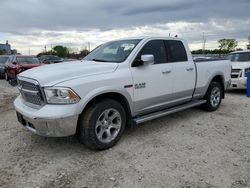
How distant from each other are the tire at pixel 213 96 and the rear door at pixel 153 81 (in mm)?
1702

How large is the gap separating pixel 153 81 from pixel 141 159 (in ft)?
5.15

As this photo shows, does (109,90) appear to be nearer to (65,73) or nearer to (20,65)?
(65,73)

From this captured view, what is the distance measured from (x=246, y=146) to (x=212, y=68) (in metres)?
2.58

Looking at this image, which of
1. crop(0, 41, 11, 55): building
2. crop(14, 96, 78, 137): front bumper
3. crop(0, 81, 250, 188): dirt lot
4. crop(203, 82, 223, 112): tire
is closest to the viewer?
crop(0, 81, 250, 188): dirt lot

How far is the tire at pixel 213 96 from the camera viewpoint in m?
6.38

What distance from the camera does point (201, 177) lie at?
128 inches

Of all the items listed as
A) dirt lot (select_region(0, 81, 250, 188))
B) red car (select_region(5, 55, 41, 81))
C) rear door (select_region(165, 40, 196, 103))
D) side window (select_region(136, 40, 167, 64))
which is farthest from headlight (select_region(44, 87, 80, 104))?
red car (select_region(5, 55, 41, 81))

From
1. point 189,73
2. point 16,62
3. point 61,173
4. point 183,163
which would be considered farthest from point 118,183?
point 16,62

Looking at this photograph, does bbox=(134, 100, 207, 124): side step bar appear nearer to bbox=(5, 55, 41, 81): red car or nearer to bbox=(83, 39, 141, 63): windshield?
bbox=(83, 39, 141, 63): windshield

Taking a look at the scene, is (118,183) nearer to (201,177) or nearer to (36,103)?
(201,177)

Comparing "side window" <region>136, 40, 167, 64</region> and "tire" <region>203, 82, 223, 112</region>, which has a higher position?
"side window" <region>136, 40, 167, 64</region>

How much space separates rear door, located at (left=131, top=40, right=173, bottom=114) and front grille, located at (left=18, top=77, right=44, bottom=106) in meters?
1.63

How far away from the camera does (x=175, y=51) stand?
5406mm

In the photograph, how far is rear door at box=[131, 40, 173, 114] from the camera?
4.49 m
